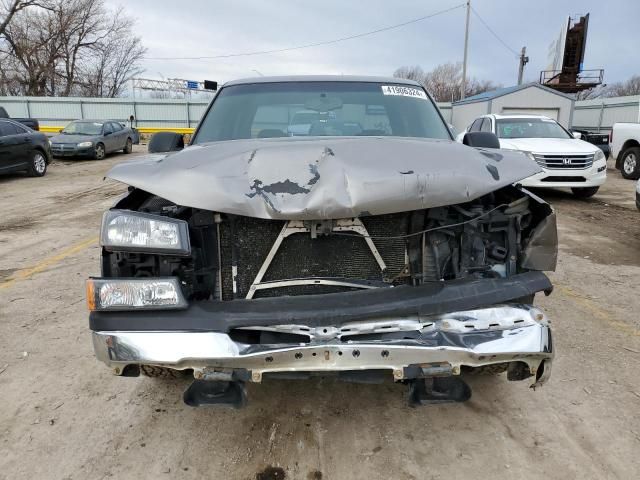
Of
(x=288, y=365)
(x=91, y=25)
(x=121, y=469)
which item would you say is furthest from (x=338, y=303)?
(x=91, y=25)

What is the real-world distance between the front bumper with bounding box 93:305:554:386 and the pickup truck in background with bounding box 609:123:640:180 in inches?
479

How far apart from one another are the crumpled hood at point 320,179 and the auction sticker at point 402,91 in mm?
1479

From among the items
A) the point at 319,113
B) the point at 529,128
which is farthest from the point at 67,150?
the point at 319,113

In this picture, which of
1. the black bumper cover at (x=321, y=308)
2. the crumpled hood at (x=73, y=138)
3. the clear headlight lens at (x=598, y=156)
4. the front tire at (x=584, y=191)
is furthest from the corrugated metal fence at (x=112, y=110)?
the black bumper cover at (x=321, y=308)

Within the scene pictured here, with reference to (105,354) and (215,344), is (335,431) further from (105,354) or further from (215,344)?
(105,354)

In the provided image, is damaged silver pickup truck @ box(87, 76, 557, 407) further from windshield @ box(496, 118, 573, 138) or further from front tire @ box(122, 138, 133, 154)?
front tire @ box(122, 138, 133, 154)

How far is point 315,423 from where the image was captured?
253 centimetres

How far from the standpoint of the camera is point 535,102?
22875mm

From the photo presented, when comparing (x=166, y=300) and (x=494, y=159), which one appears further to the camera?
(x=494, y=159)

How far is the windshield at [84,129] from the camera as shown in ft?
56.2

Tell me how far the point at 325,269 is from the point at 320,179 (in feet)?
1.48

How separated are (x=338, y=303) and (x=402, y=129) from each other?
187 centimetres

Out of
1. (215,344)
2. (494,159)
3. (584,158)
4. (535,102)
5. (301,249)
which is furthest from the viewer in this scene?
(535,102)

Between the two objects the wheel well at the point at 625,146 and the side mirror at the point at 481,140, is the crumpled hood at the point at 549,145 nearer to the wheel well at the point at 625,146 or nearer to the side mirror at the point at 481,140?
the wheel well at the point at 625,146
